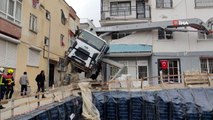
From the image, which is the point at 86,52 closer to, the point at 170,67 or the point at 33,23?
the point at 33,23

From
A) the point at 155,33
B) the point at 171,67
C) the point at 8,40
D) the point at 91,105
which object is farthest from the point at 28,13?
the point at 171,67

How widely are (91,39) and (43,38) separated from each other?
6.20 metres

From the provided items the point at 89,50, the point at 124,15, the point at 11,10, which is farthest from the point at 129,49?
the point at 11,10

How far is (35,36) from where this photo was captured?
1872cm

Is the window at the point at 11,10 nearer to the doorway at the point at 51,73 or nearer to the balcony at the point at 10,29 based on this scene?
the balcony at the point at 10,29

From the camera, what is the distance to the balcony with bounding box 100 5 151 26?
1998cm

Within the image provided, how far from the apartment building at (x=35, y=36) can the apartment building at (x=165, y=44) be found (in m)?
5.42

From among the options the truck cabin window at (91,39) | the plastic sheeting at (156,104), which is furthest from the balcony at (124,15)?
the plastic sheeting at (156,104)

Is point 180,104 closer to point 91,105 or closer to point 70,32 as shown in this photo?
point 91,105

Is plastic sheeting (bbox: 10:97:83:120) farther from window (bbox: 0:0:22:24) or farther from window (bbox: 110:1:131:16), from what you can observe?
window (bbox: 110:1:131:16)

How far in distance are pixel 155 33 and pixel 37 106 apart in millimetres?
13001

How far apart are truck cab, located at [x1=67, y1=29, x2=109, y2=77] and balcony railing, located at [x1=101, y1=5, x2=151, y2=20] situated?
4.87 meters

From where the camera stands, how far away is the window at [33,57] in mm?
17700

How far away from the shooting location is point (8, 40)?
47.5 feet
